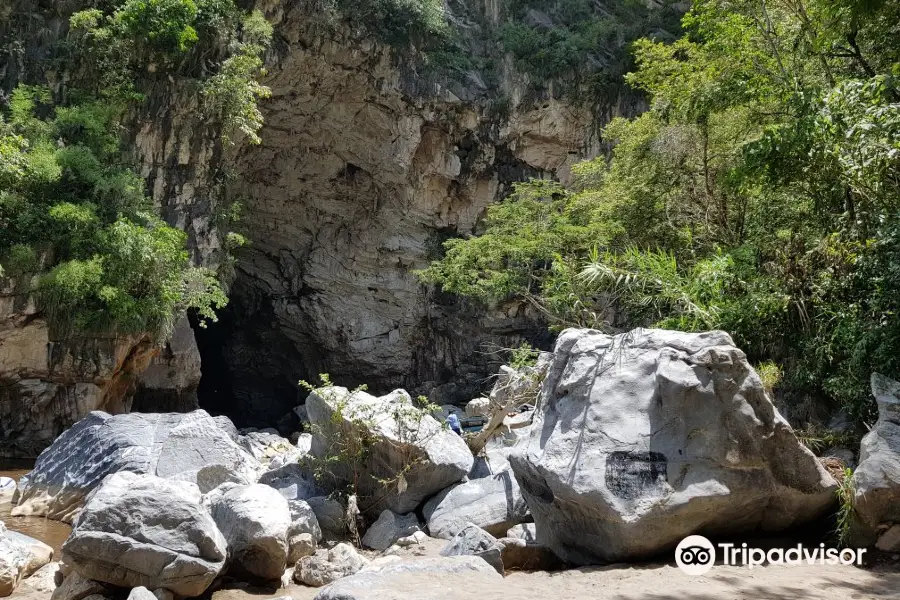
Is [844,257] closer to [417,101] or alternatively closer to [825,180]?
[825,180]

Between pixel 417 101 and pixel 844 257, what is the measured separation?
1362cm

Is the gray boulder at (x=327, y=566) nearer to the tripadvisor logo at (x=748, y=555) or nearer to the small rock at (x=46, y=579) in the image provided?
the small rock at (x=46, y=579)

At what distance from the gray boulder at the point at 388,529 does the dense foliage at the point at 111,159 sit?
752 cm

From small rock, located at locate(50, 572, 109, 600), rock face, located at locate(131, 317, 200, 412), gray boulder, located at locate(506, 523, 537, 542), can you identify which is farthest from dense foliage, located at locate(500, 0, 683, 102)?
small rock, located at locate(50, 572, 109, 600)

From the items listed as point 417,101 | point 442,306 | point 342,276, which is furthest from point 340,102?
point 442,306

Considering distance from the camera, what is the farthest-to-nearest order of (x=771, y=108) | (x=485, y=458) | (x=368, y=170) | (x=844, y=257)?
(x=368, y=170) < (x=771, y=108) < (x=485, y=458) < (x=844, y=257)

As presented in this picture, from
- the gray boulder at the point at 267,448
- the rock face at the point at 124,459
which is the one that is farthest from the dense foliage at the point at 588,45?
the rock face at the point at 124,459

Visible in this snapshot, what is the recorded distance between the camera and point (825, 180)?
27.1 ft

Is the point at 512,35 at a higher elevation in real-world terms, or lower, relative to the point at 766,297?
higher

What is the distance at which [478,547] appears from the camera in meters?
5.97

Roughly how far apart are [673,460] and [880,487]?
1477 millimetres

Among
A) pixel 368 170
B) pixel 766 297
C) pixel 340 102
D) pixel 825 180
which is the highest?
pixel 340 102

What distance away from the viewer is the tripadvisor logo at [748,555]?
17.6 ft

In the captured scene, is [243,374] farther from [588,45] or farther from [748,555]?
[748,555]
